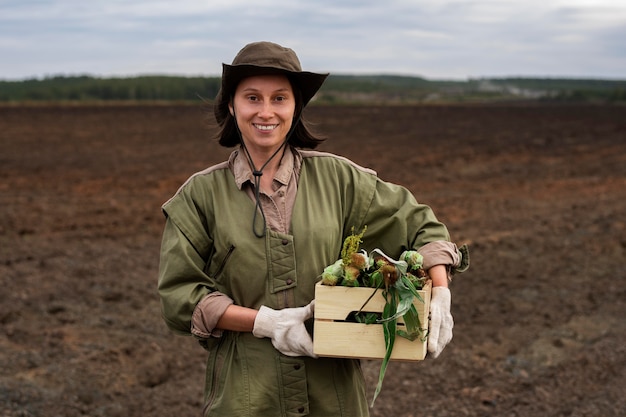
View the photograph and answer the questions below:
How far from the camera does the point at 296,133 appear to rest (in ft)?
7.34

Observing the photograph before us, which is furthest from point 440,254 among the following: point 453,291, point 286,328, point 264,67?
point 453,291

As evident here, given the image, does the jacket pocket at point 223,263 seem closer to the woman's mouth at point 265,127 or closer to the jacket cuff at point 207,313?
the jacket cuff at point 207,313

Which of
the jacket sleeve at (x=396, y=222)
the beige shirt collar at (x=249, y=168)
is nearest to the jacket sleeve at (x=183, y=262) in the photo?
the beige shirt collar at (x=249, y=168)

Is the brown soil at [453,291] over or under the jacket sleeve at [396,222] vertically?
under

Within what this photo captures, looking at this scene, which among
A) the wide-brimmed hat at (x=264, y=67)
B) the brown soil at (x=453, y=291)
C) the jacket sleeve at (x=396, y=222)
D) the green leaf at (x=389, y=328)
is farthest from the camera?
the brown soil at (x=453, y=291)

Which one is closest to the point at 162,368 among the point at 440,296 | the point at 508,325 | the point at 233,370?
the point at 508,325

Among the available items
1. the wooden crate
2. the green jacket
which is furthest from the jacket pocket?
the wooden crate

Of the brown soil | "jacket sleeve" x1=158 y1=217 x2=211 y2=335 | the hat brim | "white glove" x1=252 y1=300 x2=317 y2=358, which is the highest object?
the hat brim

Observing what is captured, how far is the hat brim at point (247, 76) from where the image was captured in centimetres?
203

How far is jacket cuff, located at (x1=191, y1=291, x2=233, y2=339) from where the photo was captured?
78.0 inches

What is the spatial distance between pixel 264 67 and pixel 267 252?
0.47 m

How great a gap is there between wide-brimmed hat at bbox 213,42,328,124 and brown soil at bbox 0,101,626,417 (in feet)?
1.48

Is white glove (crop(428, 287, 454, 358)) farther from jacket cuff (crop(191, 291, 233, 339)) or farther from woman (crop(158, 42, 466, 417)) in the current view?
jacket cuff (crop(191, 291, 233, 339))

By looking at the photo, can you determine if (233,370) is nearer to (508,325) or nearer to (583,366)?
(583,366)
